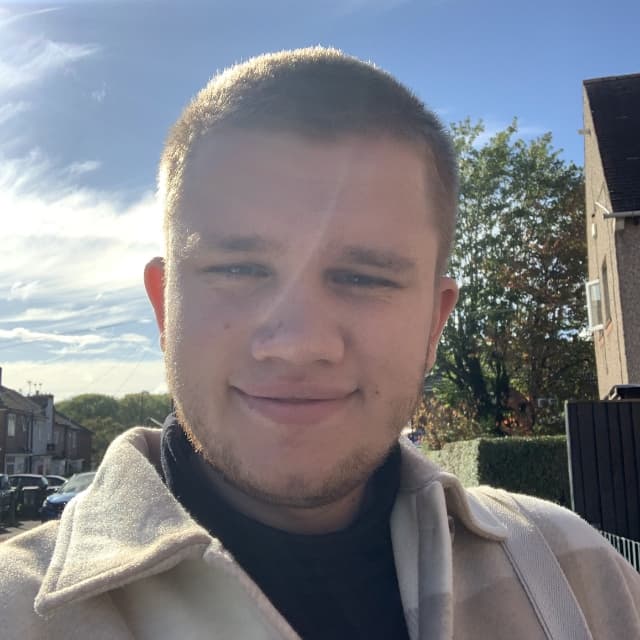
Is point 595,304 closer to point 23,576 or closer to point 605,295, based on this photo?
point 605,295

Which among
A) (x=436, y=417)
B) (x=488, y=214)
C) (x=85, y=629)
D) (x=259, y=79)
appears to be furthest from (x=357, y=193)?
(x=488, y=214)

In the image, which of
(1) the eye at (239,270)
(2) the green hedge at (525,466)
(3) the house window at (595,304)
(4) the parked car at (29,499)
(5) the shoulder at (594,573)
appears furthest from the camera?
(4) the parked car at (29,499)

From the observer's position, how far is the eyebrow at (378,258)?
1.59 meters

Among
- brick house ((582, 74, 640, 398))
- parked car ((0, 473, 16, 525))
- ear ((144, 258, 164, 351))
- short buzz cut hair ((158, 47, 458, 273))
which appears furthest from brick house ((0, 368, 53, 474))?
short buzz cut hair ((158, 47, 458, 273))

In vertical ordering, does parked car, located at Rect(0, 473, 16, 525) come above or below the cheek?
below

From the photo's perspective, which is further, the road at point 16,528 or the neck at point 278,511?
the road at point 16,528

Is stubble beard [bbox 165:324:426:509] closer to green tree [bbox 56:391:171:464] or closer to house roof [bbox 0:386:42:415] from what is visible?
house roof [bbox 0:386:42:415]

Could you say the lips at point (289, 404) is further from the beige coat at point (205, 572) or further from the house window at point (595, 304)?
the house window at point (595, 304)

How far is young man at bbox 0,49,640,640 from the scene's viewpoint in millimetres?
1388

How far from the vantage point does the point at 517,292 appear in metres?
21.9

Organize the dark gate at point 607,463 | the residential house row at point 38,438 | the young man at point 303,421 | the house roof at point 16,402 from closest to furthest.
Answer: the young man at point 303,421, the dark gate at point 607,463, the house roof at point 16,402, the residential house row at point 38,438

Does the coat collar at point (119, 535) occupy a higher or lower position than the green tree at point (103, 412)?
higher

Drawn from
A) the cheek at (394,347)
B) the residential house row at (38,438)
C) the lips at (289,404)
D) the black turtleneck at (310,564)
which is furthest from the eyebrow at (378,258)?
the residential house row at (38,438)

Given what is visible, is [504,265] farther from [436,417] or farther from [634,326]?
[634,326]
